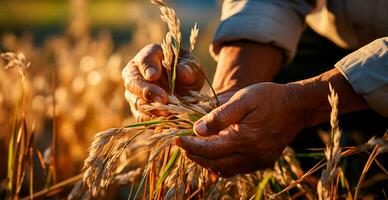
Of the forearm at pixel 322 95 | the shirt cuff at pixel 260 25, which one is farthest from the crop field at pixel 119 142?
the shirt cuff at pixel 260 25

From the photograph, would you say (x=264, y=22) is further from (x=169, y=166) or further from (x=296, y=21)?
(x=169, y=166)

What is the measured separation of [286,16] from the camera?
105 inches

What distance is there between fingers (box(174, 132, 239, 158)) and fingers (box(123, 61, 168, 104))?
0.17 m

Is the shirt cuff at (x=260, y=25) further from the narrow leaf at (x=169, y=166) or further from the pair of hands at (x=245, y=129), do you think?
the narrow leaf at (x=169, y=166)

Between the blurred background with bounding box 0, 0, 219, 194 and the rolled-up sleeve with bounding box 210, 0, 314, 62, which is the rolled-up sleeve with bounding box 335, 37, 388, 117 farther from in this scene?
the blurred background with bounding box 0, 0, 219, 194

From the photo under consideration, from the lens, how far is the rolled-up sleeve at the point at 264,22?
2.58 meters

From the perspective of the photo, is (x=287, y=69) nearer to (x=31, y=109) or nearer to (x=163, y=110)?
(x=163, y=110)

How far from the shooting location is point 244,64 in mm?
2506

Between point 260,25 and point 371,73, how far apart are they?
0.65 metres

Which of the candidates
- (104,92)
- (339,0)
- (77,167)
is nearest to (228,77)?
(339,0)

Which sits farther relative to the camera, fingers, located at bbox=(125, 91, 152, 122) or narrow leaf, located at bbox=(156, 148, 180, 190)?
fingers, located at bbox=(125, 91, 152, 122)

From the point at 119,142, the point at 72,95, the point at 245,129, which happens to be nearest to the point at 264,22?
the point at 245,129

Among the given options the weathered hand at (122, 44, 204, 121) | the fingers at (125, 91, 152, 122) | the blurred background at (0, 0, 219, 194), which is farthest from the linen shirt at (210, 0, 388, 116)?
the blurred background at (0, 0, 219, 194)

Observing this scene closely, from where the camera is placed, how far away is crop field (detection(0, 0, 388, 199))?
73.3 inches
